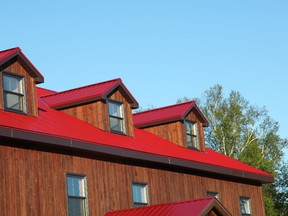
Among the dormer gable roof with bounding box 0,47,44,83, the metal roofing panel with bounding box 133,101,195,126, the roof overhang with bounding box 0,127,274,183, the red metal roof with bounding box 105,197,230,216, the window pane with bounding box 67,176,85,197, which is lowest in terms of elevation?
the red metal roof with bounding box 105,197,230,216

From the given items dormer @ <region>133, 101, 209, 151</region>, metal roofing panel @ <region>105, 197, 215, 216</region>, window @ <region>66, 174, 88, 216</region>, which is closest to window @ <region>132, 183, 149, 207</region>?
metal roofing panel @ <region>105, 197, 215, 216</region>

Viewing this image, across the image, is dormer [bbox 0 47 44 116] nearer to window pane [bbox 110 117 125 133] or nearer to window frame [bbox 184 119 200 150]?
window pane [bbox 110 117 125 133]

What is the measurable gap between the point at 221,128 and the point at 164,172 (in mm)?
33773

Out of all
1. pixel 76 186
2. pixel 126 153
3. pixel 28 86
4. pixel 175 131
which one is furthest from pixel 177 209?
pixel 175 131

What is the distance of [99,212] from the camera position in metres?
25.9

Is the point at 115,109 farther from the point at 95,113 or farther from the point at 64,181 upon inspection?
the point at 64,181

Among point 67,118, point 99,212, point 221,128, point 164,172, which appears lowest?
point 99,212

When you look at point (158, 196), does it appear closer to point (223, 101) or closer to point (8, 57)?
point (8, 57)

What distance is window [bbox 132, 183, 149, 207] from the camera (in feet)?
92.0

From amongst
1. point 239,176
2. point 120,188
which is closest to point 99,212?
point 120,188

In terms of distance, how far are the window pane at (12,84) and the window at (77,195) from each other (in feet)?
11.4

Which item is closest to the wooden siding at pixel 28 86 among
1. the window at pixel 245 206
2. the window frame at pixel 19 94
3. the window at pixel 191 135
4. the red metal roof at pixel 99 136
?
the window frame at pixel 19 94

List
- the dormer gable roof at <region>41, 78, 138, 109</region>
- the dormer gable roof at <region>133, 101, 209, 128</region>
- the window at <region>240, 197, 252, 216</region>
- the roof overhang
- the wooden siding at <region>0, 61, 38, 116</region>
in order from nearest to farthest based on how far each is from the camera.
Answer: the roof overhang, the wooden siding at <region>0, 61, 38, 116</region>, the dormer gable roof at <region>41, 78, 138, 109</region>, the dormer gable roof at <region>133, 101, 209, 128</region>, the window at <region>240, 197, 252, 216</region>

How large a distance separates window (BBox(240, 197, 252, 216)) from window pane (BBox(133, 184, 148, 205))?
7598 mm
